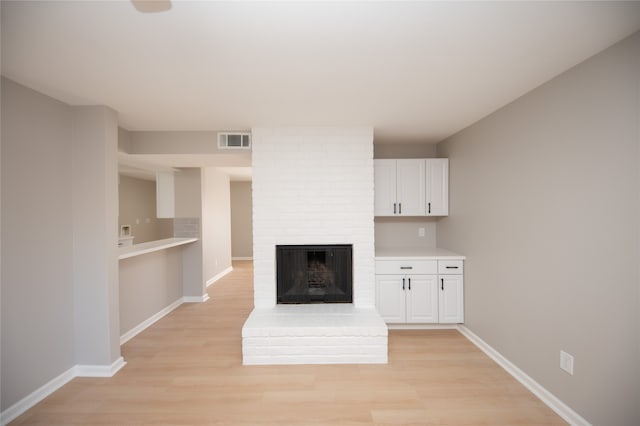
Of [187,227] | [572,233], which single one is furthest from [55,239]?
[572,233]

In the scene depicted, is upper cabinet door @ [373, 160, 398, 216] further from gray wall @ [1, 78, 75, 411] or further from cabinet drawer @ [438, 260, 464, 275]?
gray wall @ [1, 78, 75, 411]

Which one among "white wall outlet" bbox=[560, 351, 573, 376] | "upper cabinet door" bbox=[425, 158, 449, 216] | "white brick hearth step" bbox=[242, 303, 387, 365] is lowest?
"white brick hearth step" bbox=[242, 303, 387, 365]

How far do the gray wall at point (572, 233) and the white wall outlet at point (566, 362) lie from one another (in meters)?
0.04

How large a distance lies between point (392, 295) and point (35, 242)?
3526 millimetres

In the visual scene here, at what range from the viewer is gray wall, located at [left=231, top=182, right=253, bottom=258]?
906 cm

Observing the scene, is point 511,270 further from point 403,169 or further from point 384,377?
point 403,169

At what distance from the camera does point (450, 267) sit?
3598 mm

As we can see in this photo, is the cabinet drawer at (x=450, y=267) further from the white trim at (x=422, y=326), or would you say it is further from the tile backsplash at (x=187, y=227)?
the tile backsplash at (x=187, y=227)

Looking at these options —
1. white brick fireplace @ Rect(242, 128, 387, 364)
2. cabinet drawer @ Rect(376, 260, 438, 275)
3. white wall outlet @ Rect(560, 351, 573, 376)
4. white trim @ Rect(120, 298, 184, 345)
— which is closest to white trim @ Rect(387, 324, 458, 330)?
white brick fireplace @ Rect(242, 128, 387, 364)

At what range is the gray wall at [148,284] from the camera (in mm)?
3457

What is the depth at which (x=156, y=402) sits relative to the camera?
2.31m

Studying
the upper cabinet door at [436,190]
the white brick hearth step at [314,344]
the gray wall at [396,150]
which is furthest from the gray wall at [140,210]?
the upper cabinet door at [436,190]

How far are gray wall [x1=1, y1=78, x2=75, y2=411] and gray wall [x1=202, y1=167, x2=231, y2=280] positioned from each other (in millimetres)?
2387

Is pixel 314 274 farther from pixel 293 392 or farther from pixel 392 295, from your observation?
pixel 293 392
